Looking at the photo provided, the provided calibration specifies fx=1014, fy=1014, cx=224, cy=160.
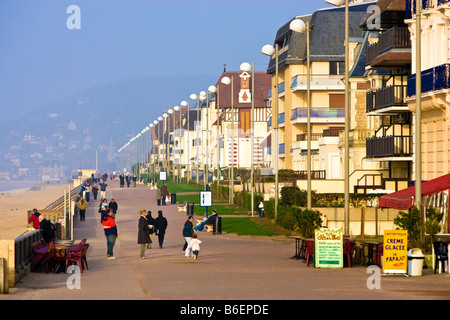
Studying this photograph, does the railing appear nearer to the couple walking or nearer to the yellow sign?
the couple walking

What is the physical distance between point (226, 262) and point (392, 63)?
23.3m

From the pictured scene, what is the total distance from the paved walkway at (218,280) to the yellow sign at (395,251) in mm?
620

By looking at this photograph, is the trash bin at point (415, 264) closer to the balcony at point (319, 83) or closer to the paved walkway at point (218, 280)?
the paved walkway at point (218, 280)

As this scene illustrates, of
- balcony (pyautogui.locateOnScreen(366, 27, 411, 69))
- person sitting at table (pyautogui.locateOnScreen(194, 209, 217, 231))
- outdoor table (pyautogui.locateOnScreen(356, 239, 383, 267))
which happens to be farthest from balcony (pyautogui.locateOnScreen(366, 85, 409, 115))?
outdoor table (pyautogui.locateOnScreen(356, 239, 383, 267))

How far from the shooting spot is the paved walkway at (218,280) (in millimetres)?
21828

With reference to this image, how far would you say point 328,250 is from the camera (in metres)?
29.4

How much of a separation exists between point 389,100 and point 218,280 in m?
28.4

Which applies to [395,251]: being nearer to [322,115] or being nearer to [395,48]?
[395,48]

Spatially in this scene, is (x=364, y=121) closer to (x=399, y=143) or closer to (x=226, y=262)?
(x=399, y=143)

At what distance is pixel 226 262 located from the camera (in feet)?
104

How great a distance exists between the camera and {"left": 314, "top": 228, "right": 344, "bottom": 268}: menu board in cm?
2914

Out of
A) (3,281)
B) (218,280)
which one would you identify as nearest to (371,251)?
(218,280)

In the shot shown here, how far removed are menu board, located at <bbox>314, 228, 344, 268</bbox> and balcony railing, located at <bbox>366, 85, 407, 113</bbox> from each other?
22911 millimetres
